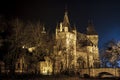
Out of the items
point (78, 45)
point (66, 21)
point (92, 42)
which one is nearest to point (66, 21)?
point (66, 21)

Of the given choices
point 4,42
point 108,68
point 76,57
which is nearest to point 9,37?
point 4,42

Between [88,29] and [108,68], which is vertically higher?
[88,29]

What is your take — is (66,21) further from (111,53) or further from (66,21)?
(111,53)

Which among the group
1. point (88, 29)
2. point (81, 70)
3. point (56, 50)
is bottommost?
point (81, 70)

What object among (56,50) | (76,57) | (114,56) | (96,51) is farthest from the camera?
(96,51)

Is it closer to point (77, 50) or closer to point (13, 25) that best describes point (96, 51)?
point (77, 50)

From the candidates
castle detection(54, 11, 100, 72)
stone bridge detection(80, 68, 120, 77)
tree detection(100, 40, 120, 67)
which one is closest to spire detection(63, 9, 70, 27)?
castle detection(54, 11, 100, 72)

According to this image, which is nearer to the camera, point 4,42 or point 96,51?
point 4,42

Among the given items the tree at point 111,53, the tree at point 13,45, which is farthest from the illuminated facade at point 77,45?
the tree at point 13,45

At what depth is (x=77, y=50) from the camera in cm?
13112

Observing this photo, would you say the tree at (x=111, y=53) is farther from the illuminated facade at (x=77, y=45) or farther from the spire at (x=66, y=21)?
the spire at (x=66, y=21)

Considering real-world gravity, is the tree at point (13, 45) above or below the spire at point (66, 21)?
below

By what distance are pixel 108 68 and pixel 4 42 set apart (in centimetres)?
5655

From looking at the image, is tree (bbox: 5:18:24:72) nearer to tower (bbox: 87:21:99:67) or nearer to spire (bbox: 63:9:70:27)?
spire (bbox: 63:9:70:27)
